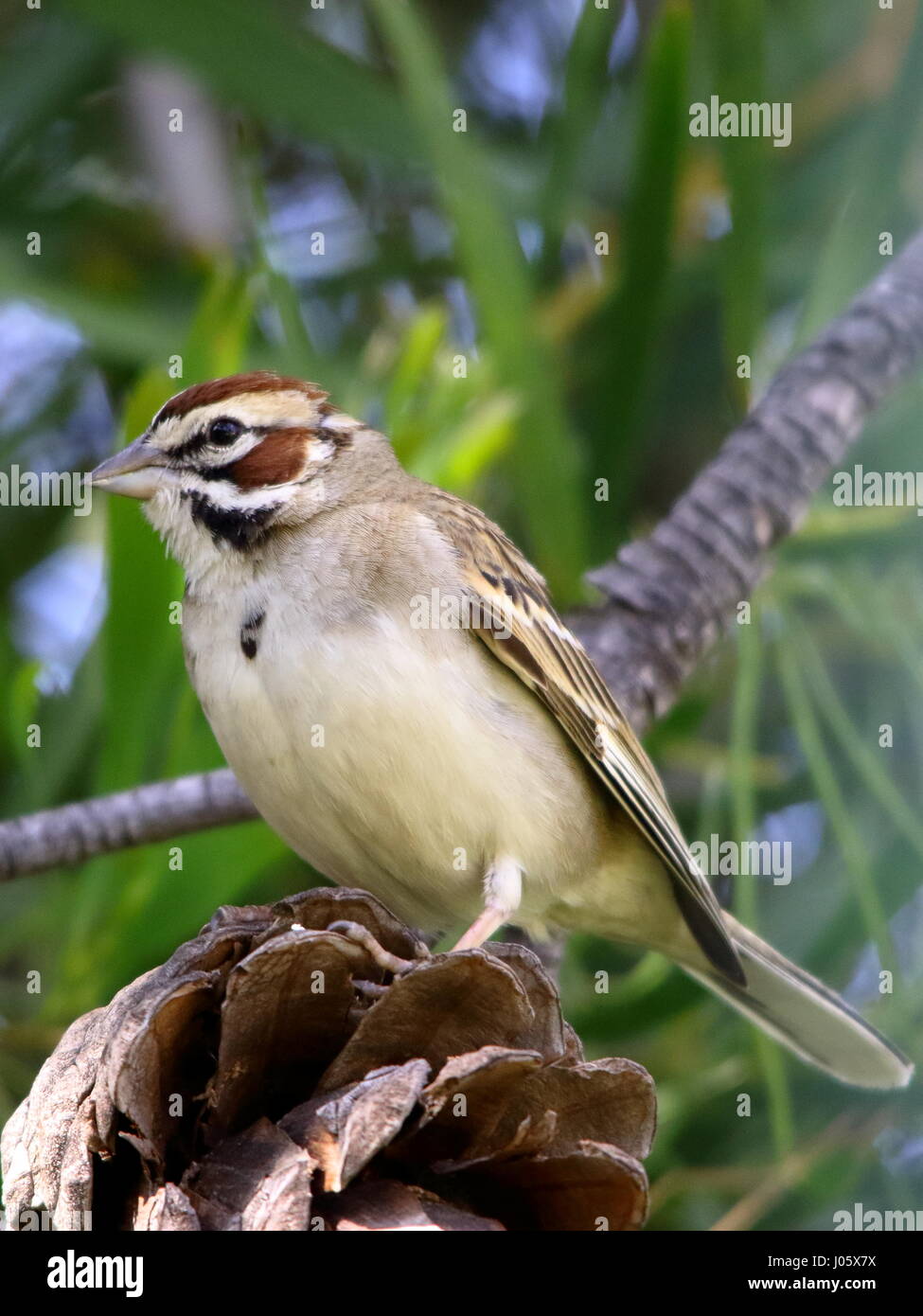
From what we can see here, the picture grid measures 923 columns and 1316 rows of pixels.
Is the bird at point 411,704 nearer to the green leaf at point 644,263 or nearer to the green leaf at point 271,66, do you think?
the green leaf at point 644,263

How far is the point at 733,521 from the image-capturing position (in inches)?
119

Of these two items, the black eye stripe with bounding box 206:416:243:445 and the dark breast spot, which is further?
the black eye stripe with bounding box 206:416:243:445

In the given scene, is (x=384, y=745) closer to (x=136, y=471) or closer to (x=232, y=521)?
(x=232, y=521)

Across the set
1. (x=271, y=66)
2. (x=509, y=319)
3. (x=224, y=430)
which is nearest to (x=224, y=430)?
(x=224, y=430)

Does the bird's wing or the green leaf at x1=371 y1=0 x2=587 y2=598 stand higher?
the green leaf at x1=371 y1=0 x2=587 y2=598

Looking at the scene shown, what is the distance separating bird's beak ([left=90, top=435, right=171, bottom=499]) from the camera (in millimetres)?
2994

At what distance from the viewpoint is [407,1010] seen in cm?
178

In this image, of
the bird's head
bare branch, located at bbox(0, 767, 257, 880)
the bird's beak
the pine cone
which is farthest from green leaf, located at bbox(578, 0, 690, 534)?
the pine cone

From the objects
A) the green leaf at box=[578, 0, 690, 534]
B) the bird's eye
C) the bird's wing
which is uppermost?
the green leaf at box=[578, 0, 690, 534]

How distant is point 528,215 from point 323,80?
58cm

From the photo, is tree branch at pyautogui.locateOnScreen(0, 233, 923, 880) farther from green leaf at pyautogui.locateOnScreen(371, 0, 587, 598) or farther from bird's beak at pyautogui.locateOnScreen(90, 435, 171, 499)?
bird's beak at pyautogui.locateOnScreen(90, 435, 171, 499)

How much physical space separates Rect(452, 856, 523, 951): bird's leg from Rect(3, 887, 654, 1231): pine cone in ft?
3.16

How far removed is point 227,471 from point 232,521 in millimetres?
116
